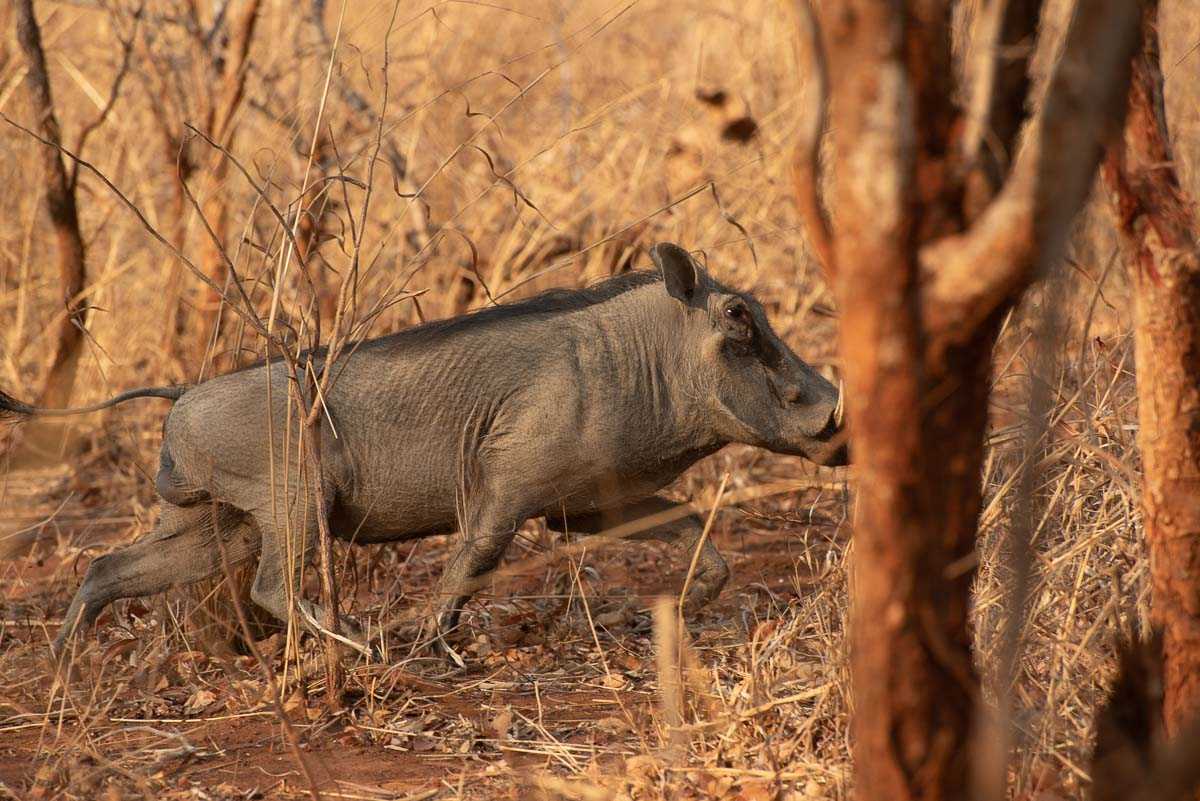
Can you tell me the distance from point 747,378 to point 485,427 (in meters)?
0.73

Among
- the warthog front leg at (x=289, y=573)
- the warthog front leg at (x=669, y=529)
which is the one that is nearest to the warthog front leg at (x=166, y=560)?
the warthog front leg at (x=289, y=573)

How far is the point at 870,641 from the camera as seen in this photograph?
6.48 ft

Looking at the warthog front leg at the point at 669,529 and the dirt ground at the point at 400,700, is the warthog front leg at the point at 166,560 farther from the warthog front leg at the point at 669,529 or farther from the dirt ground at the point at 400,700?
the warthog front leg at the point at 669,529

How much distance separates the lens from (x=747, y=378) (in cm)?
420

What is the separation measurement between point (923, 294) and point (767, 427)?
2.32 m

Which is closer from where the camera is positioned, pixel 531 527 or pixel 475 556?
pixel 475 556

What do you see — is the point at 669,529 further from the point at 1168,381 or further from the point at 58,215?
the point at 58,215

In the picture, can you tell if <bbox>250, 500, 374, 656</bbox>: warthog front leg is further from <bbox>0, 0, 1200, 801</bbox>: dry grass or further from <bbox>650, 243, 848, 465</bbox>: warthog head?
<bbox>650, 243, 848, 465</bbox>: warthog head

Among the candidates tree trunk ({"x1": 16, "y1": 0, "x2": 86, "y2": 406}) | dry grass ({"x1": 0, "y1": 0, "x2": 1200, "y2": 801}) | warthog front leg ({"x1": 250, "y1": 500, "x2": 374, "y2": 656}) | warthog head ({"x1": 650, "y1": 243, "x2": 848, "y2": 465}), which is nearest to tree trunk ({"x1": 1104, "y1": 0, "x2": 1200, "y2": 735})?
dry grass ({"x1": 0, "y1": 0, "x2": 1200, "y2": 801})

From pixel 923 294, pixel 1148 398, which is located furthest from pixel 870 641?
pixel 1148 398

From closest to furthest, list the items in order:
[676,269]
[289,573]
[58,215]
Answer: [289,573]
[676,269]
[58,215]

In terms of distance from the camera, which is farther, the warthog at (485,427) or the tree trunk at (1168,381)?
the warthog at (485,427)

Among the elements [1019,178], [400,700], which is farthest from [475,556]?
[1019,178]

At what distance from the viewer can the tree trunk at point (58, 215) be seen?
561 cm
